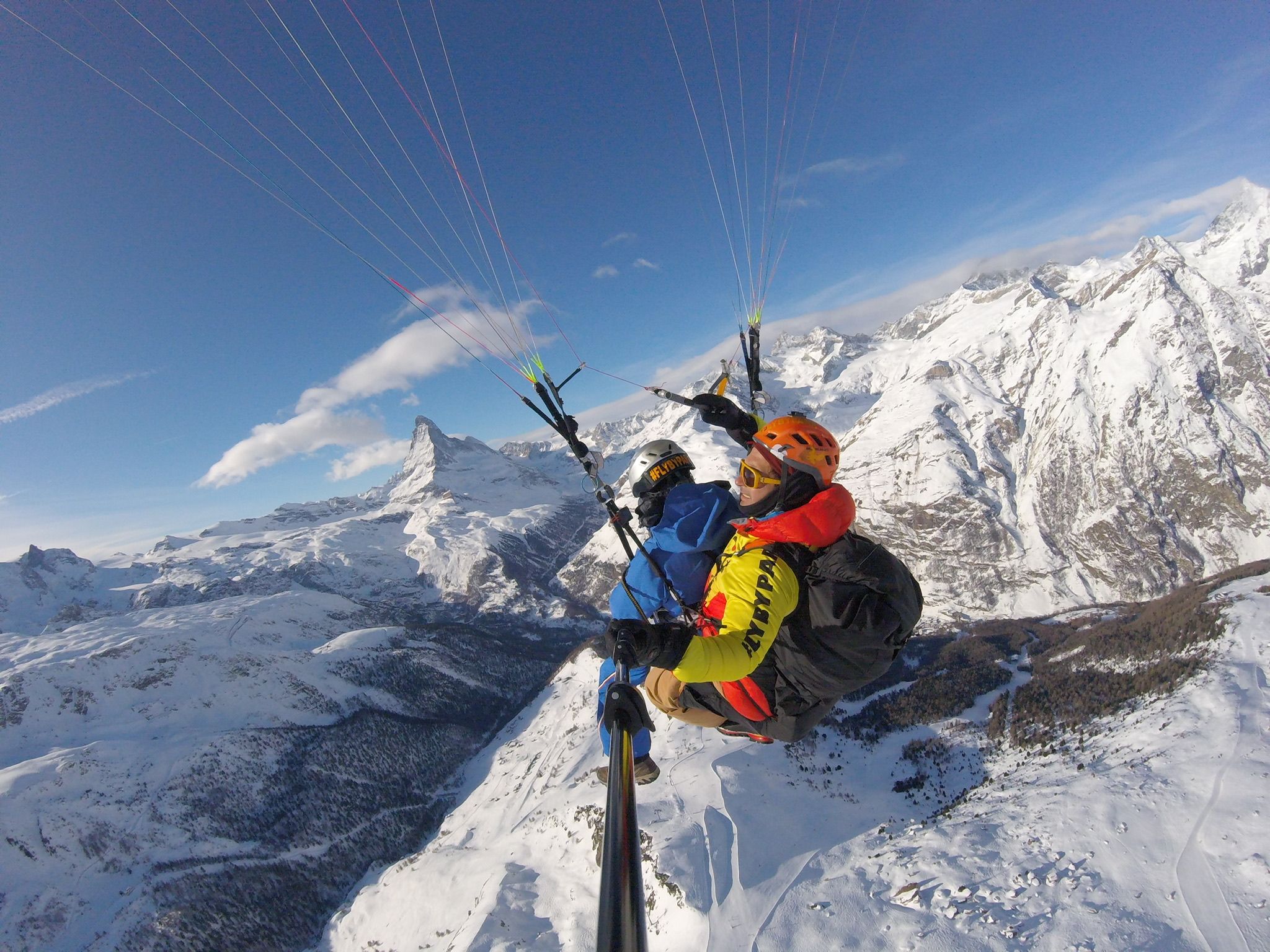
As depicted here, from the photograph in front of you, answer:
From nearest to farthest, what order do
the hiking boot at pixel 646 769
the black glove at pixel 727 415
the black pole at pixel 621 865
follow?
the black pole at pixel 621 865 < the hiking boot at pixel 646 769 < the black glove at pixel 727 415

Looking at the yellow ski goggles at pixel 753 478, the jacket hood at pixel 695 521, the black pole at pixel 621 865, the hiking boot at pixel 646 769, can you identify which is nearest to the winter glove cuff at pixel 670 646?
the black pole at pixel 621 865

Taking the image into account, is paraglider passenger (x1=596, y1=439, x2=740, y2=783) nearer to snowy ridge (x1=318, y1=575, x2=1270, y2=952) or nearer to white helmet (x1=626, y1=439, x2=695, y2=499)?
white helmet (x1=626, y1=439, x2=695, y2=499)

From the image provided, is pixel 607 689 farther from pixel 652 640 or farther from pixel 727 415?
pixel 727 415

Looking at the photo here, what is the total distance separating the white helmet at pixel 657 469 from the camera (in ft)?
33.3

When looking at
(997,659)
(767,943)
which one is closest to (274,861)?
(767,943)

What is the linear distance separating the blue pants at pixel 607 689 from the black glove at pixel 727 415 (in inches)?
220

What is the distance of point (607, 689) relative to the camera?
569 cm

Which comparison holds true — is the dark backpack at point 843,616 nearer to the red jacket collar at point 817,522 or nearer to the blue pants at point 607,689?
the red jacket collar at point 817,522

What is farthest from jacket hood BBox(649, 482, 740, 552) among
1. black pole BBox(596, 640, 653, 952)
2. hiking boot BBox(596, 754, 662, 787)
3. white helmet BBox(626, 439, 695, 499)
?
hiking boot BBox(596, 754, 662, 787)

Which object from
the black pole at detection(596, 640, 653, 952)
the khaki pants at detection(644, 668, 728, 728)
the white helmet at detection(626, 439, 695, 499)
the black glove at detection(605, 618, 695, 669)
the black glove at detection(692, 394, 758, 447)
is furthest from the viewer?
the black glove at detection(692, 394, 758, 447)

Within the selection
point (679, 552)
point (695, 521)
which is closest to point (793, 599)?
point (695, 521)

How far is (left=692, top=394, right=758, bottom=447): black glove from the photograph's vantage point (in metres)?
12.3

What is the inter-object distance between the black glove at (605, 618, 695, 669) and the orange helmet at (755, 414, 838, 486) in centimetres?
244

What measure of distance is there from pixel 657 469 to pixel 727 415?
→ 3023 millimetres
